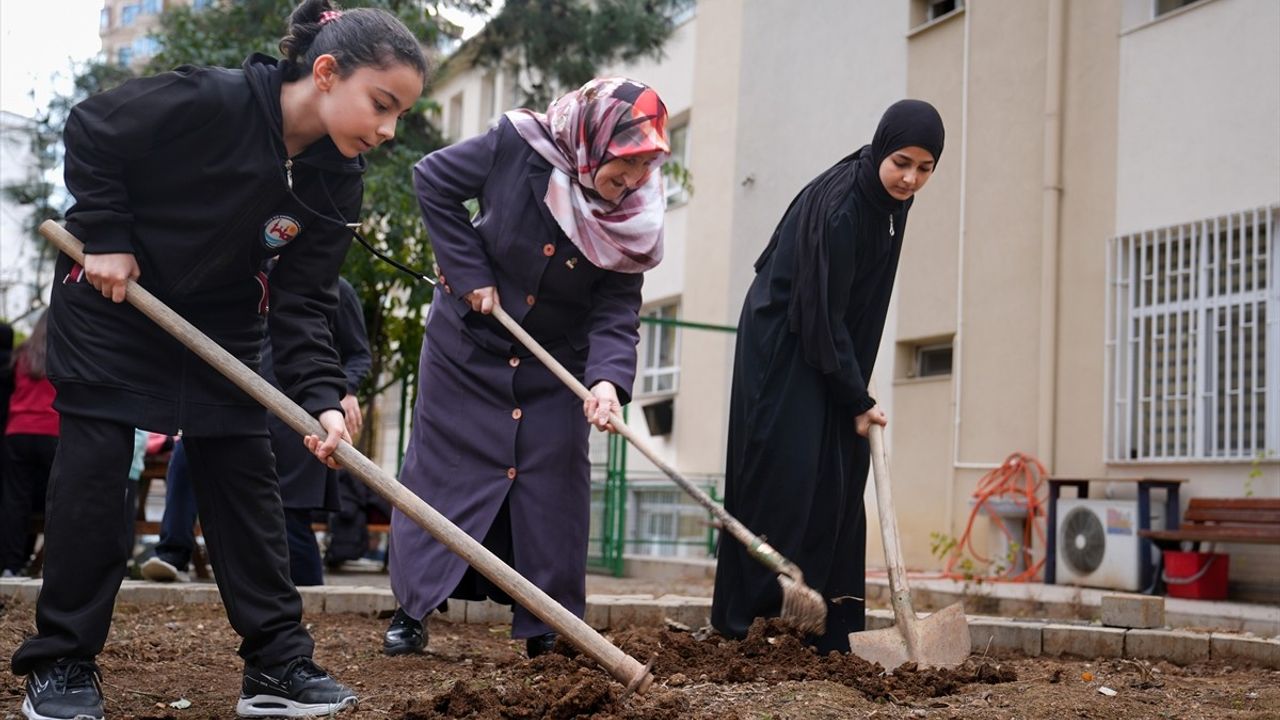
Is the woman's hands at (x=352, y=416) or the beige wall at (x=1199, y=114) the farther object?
the beige wall at (x=1199, y=114)

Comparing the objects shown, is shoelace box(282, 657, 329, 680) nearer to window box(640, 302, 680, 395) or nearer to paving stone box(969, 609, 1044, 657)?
paving stone box(969, 609, 1044, 657)

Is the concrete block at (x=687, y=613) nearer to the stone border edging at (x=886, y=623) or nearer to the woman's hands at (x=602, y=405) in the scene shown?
the stone border edging at (x=886, y=623)

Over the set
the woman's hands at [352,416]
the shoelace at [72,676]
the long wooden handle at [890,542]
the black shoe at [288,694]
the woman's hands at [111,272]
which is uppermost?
the woman's hands at [111,272]

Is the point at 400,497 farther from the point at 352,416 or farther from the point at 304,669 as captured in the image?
the point at 352,416

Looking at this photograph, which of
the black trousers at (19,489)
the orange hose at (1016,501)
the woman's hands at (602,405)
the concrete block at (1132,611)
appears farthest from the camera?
the orange hose at (1016,501)

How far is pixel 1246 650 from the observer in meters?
5.20

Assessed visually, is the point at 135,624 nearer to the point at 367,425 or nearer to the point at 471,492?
the point at 471,492

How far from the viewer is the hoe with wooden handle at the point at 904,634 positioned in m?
4.37

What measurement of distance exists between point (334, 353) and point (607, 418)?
0.89 metres

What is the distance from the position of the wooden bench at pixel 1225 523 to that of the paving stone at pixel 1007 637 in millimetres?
3240

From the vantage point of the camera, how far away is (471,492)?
462 centimetres

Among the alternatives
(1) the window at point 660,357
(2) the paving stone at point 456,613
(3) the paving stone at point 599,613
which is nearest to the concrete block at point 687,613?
(3) the paving stone at point 599,613

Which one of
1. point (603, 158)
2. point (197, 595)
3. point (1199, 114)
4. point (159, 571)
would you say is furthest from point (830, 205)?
point (1199, 114)

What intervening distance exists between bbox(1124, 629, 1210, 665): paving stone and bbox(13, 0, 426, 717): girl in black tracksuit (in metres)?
3.13
